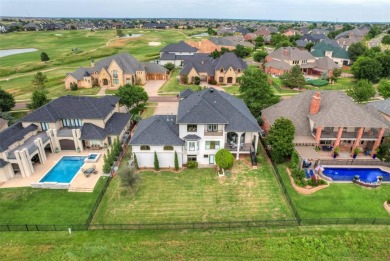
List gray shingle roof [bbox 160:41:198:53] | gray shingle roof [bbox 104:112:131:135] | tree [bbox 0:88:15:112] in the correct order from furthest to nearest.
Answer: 1. gray shingle roof [bbox 160:41:198:53]
2. tree [bbox 0:88:15:112]
3. gray shingle roof [bbox 104:112:131:135]

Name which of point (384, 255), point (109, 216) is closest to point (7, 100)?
point (109, 216)

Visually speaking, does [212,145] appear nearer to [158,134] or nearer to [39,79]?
[158,134]

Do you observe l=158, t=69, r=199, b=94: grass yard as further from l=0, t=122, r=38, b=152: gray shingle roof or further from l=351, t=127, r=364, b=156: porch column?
l=351, t=127, r=364, b=156: porch column

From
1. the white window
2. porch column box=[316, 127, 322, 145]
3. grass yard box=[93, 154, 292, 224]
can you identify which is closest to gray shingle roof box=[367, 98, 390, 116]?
porch column box=[316, 127, 322, 145]

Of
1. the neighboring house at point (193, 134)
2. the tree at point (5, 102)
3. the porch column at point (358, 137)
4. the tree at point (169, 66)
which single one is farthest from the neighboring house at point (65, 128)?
the tree at point (169, 66)

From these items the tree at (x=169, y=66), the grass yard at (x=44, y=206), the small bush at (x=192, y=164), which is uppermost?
the tree at (x=169, y=66)

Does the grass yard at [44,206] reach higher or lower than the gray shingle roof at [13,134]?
lower

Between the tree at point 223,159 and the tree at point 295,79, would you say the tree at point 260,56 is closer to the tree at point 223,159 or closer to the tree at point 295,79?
the tree at point 295,79
